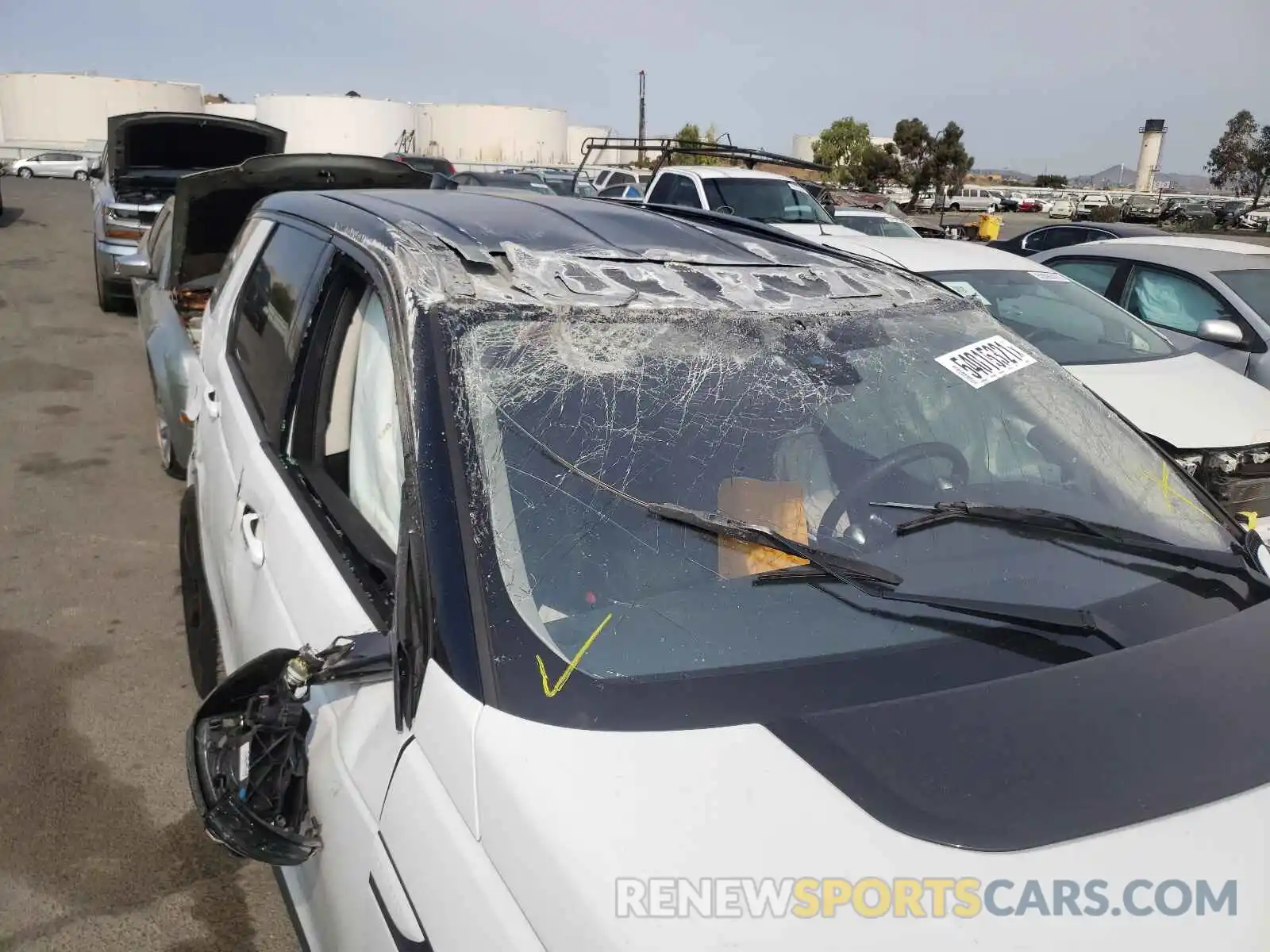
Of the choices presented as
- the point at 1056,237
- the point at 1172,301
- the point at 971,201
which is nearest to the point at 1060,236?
the point at 1056,237

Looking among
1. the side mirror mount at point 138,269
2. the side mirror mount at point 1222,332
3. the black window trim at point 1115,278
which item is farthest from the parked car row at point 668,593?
the black window trim at point 1115,278

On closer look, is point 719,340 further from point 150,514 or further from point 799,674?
point 150,514

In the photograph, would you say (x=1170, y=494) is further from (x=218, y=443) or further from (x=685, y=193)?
(x=685, y=193)

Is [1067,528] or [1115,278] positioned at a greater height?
[1115,278]

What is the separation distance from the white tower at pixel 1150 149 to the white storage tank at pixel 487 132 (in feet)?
135

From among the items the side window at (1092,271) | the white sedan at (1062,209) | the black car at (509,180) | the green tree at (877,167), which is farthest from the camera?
the green tree at (877,167)

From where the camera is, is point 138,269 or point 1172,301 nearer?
point 138,269

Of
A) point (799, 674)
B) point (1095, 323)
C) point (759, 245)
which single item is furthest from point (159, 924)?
point (1095, 323)

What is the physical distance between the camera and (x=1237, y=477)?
4156 mm

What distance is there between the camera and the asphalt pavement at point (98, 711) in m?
2.43

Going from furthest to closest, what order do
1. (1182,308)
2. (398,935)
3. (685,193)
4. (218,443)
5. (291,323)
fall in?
(685,193) → (1182,308) → (218,443) → (291,323) → (398,935)

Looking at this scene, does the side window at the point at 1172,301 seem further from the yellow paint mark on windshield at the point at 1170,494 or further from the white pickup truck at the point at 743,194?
the yellow paint mark on windshield at the point at 1170,494

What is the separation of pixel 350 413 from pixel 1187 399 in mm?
4079

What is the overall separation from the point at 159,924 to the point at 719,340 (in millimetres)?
2069
